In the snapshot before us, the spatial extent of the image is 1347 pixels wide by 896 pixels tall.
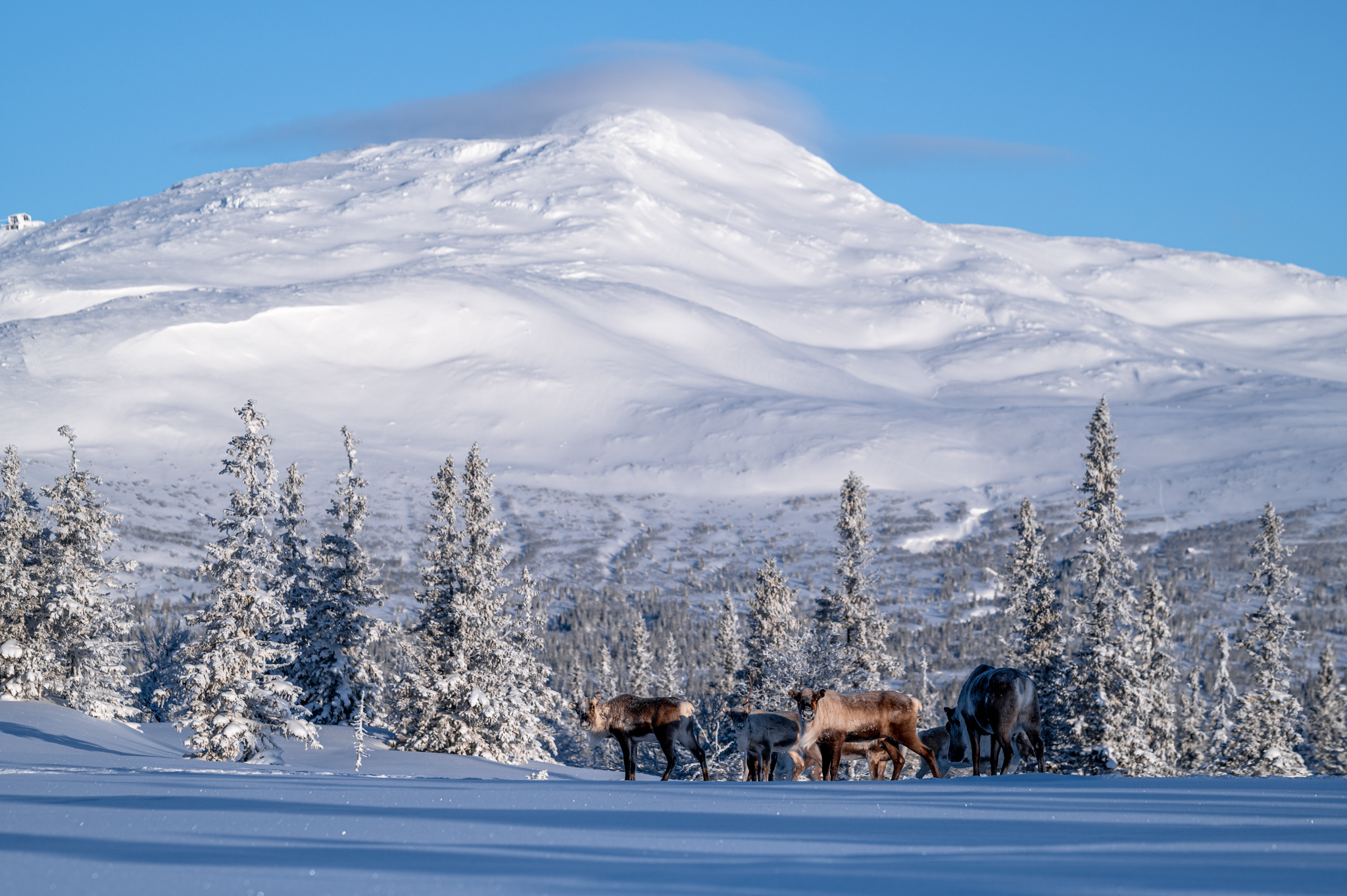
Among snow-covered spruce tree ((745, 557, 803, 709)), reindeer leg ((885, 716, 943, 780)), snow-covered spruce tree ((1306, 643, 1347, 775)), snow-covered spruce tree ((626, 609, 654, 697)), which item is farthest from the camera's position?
snow-covered spruce tree ((626, 609, 654, 697))

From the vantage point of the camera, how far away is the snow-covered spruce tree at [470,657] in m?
41.4

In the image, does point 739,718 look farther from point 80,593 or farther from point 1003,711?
point 80,593

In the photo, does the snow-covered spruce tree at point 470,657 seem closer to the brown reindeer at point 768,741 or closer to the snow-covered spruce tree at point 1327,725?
the brown reindeer at point 768,741

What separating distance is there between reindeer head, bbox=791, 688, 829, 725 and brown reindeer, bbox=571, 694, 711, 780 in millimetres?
2527

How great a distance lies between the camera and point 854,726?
56.4 ft

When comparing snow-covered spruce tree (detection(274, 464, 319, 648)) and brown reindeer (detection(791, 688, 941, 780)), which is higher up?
snow-covered spruce tree (detection(274, 464, 319, 648))

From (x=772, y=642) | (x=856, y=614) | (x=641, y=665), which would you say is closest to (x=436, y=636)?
(x=772, y=642)

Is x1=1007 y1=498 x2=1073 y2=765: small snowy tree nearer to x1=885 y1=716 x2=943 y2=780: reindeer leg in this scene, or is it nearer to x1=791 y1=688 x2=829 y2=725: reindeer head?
x1=885 y1=716 x2=943 y2=780: reindeer leg

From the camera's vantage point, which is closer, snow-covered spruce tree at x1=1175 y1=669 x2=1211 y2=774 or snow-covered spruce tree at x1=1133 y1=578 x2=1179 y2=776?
snow-covered spruce tree at x1=1133 y1=578 x2=1179 y2=776

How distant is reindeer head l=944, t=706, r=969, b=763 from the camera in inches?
733

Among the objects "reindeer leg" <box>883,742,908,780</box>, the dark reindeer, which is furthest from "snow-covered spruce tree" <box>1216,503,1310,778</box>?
"reindeer leg" <box>883,742,908,780</box>

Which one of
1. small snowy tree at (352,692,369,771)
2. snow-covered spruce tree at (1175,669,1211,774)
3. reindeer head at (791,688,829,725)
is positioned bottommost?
snow-covered spruce tree at (1175,669,1211,774)

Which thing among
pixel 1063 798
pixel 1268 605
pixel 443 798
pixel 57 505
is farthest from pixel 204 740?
pixel 1268 605

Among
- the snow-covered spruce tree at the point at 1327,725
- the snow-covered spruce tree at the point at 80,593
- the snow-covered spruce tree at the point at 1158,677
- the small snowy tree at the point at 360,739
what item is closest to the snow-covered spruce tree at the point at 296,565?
the small snowy tree at the point at 360,739
